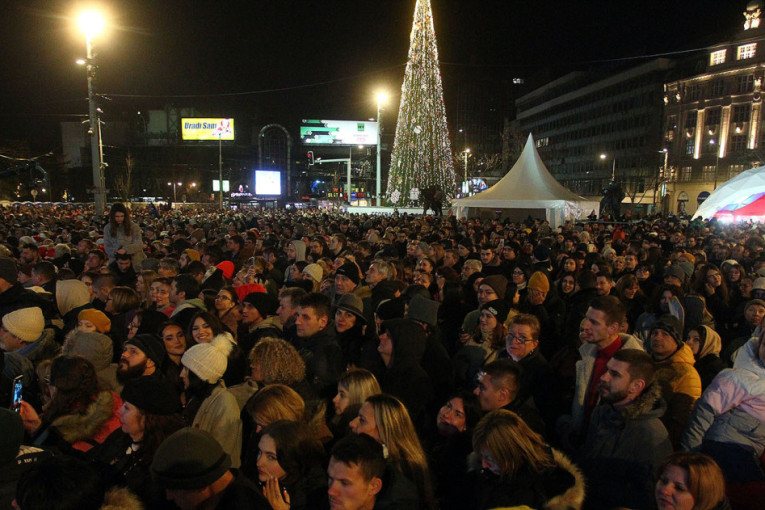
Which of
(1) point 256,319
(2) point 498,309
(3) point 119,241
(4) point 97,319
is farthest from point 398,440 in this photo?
(3) point 119,241

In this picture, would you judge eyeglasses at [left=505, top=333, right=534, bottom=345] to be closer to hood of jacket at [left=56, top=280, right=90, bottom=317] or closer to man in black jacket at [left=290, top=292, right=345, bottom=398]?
man in black jacket at [left=290, top=292, right=345, bottom=398]

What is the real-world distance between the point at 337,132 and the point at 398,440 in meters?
77.2

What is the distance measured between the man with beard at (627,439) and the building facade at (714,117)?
56441 millimetres

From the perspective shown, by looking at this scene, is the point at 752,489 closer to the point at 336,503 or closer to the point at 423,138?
the point at 336,503

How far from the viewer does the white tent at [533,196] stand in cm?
2383

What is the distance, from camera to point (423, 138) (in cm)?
3088

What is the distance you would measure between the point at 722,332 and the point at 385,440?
19.3 feet

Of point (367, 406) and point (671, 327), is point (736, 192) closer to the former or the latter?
point (671, 327)

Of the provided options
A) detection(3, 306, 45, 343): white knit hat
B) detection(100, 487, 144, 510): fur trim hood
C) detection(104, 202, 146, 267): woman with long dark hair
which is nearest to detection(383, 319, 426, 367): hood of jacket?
detection(100, 487, 144, 510): fur trim hood

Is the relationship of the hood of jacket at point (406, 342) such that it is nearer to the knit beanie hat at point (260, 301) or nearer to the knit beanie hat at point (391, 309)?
the knit beanie hat at point (391, 309)

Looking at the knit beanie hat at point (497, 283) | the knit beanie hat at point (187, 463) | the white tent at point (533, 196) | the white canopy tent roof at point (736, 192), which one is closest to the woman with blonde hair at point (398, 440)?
the knit beanie hat at point (187, 463)

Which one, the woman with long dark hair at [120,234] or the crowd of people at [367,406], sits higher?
the woman with long dark hair at [120,234]

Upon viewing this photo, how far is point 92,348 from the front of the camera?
12.1ft

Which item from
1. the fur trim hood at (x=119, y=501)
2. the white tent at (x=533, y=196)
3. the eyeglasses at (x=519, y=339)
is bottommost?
the fur trim hood at (x=119, y=501)
